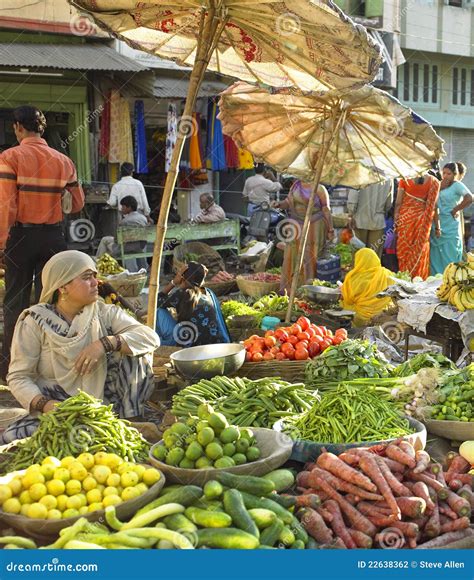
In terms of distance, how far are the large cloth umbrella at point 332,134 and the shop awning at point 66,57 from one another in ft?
13.7

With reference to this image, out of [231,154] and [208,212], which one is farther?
[231,154]

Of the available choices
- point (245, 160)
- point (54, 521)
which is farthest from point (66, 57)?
point (54, 521)

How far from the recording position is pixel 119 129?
40.9ft

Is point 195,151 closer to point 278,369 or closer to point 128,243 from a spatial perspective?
point 128,243

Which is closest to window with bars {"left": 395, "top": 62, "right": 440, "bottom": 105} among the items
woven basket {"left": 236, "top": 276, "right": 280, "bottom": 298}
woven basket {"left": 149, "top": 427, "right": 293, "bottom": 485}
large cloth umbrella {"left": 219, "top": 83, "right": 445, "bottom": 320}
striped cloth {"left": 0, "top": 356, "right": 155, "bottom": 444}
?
woven basket {"left": 236, "top": 276, "right": 280, "bottom": 298}

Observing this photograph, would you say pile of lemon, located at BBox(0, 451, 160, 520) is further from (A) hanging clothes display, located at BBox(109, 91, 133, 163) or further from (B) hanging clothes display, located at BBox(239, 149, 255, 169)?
(B) hanging clothes display, located at BBox(239, 149, 255, 169)

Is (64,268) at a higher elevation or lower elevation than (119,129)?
lower

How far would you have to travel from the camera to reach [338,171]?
329 inches

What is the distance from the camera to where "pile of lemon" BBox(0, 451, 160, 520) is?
2879 mm

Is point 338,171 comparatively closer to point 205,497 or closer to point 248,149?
point 248,149

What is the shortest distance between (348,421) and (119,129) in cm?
957

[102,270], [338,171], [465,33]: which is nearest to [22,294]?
[102,270]

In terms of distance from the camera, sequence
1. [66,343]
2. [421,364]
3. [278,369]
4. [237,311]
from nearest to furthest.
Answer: [66,343] → [421,364] → [278,369] → [237,311]

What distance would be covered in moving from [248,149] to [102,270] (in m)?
2.28
